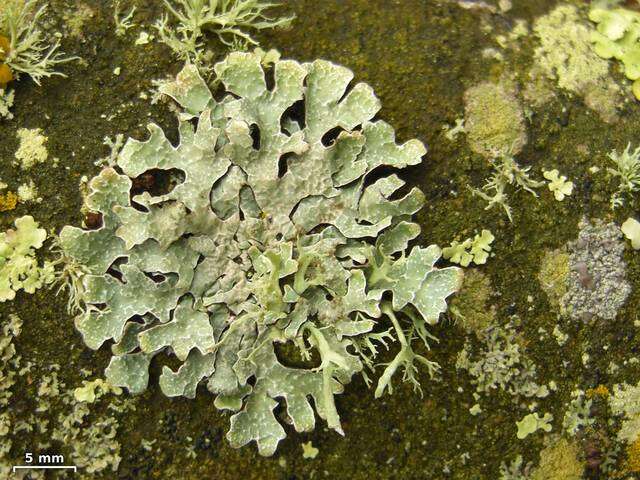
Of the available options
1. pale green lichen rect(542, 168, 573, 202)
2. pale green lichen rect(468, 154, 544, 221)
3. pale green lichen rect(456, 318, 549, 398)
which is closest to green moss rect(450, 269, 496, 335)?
pale green lichen rect(456, 318, 549, 398)

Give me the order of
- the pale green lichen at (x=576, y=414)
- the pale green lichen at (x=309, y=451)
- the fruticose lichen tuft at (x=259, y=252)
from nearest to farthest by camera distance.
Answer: the fruticose lichen tuft at (x=259, y=252), the pale green lichen at (x=309, y=451), the pale green lichen at (x=576, y=414)

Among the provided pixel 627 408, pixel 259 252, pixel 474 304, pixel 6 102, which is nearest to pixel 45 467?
pixel 259 252

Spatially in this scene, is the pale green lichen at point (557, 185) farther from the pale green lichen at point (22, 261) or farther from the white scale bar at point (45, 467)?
the white scale bar at point (45, 467)

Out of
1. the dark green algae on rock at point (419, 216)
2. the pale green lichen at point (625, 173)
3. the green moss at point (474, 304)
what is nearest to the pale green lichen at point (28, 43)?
the dark green algae on rock at point (419, 216)

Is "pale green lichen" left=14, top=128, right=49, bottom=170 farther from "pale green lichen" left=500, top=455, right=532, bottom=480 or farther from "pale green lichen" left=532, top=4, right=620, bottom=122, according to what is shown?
"pale green lichen" left=500, top=455, right=532, bottom=480

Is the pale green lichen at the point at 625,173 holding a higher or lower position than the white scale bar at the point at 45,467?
higher

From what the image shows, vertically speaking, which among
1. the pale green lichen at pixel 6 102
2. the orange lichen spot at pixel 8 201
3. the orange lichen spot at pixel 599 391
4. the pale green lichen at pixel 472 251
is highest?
the pale green lichen at pixel 6 102

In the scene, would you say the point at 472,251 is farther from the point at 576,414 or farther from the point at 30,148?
the point at 30,148
